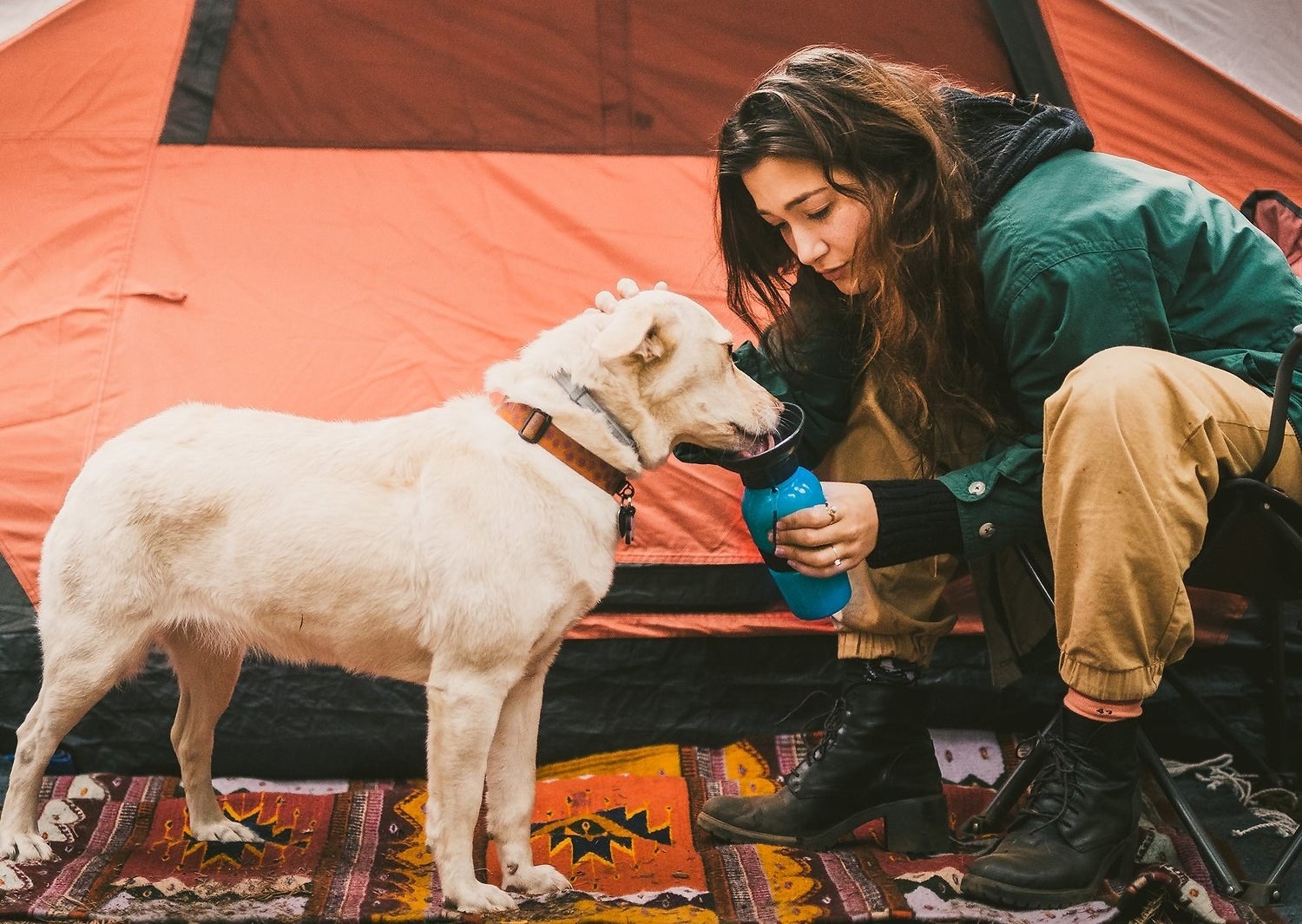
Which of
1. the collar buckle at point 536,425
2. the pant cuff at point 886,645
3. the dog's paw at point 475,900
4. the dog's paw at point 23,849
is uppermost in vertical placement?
the collar buckle at point 536,425

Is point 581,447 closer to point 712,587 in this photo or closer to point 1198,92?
point 712,587

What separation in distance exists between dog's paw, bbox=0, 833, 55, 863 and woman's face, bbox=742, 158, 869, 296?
154 cm

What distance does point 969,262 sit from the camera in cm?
198

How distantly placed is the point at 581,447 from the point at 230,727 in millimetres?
1057

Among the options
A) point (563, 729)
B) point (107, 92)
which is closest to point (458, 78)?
point (107, 92)

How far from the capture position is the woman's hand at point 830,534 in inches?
72.6

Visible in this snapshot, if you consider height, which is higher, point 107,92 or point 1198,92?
point 1198,92

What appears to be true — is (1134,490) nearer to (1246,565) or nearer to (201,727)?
(1246,565)

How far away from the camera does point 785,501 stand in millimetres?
1853

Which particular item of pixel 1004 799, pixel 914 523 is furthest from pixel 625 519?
pixel 1004 799

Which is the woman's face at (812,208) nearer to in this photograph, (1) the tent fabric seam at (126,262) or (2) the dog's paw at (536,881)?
(2) the dog's paw at (536,881)

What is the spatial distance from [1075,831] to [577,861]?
0.80 m

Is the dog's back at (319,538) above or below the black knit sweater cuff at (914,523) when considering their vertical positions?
below

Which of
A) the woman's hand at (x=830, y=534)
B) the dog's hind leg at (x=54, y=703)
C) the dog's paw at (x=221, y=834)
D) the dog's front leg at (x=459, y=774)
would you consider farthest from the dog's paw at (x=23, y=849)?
the woman's hand at (x=830, y=534)
